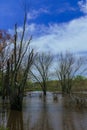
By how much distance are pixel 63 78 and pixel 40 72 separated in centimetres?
530

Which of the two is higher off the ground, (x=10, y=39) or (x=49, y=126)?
(x=10, y=39)

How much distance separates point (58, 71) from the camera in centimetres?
5581

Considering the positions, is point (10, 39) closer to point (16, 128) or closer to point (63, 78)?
point (16, 128)

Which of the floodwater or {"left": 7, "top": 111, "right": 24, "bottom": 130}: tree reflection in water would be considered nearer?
the floodwater

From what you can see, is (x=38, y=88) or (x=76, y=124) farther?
(x=38, y=88)

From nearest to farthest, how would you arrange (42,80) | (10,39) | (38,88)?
1. (10,39)
2. (42,80)
3. (38,88)

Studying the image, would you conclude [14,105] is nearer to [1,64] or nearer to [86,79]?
[1,64]

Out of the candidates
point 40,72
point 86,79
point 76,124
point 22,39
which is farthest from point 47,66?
point 76,124

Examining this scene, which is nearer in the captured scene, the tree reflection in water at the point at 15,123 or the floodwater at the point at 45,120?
the floodwater at the point at 45,120

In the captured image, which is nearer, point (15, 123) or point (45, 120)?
point (15, 123)

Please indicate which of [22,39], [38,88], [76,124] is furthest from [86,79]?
[76,124]

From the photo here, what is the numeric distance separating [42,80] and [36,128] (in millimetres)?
42887

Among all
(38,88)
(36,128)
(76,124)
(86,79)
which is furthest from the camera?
(38,88)

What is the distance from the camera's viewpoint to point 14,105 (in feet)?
62.0
